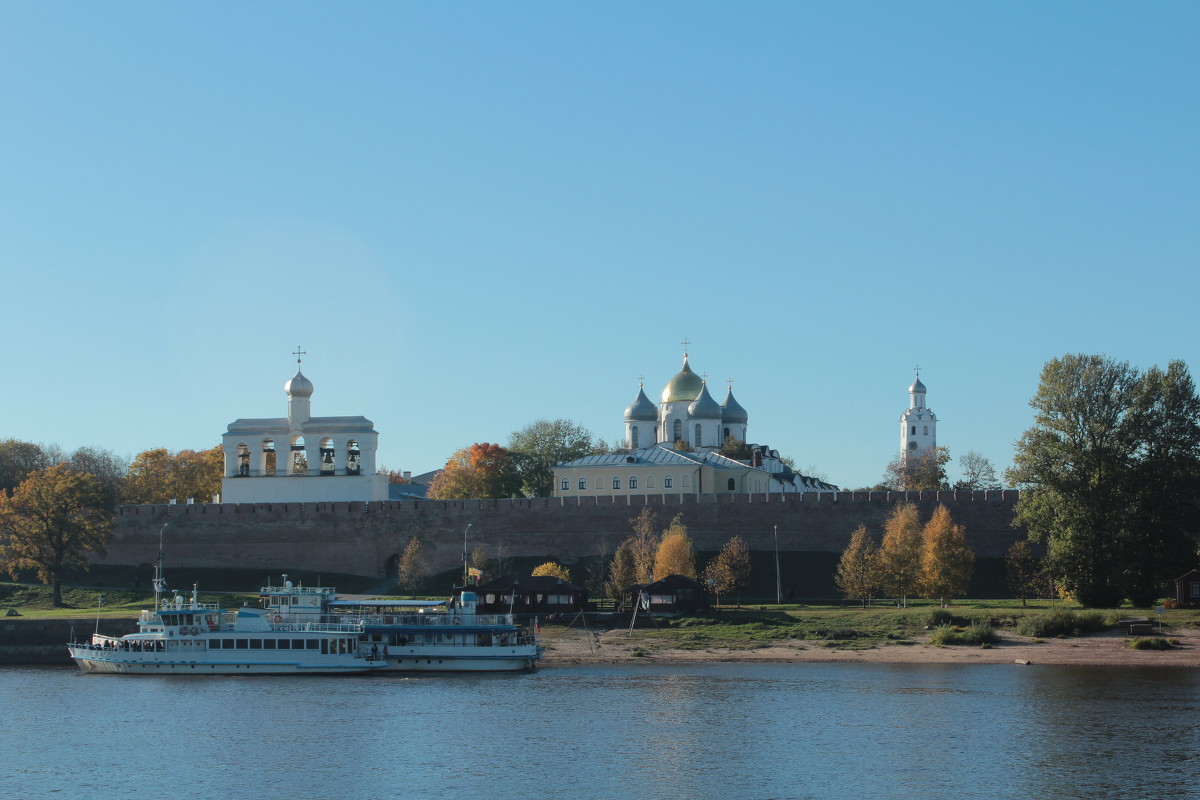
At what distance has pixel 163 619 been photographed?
48.0m

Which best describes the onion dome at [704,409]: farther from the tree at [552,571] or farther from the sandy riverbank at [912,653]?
the sandy riverbank at [912,653]

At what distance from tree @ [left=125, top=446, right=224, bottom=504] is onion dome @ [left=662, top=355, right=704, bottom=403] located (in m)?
29.1

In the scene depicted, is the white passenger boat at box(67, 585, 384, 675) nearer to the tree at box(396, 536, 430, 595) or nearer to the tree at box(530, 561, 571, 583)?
the tree at box(530, 561, 571, 583)

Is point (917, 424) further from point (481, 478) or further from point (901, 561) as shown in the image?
point (901, 561)

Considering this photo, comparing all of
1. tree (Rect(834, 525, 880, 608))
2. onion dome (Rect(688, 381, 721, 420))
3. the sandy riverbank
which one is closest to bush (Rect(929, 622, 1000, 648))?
the sandy riverbank

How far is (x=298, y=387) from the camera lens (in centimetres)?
7456

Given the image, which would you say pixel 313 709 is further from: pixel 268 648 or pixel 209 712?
pixel 268 648

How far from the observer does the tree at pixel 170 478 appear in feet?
288

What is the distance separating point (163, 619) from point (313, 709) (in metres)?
10.7

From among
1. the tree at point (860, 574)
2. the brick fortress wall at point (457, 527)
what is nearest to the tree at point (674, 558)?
the tree at point (860, 574)

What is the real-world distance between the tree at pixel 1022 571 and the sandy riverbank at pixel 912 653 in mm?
7020

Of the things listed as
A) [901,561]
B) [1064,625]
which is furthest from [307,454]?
[1064,625]

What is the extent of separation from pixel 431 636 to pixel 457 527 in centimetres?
2259

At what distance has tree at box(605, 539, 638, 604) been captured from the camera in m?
58.3
